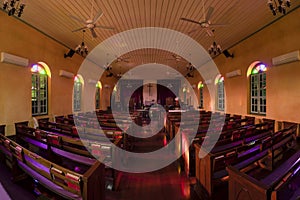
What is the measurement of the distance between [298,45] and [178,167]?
3962 millimetres

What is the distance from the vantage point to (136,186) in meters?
2.53

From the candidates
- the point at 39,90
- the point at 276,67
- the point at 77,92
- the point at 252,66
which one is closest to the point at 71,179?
the point at 39,90

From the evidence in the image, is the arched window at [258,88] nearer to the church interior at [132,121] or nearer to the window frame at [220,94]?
the church interior at [132,121]

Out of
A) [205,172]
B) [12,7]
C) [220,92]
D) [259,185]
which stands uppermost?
[12,7]

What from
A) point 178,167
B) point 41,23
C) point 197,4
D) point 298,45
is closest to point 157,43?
point 197,4

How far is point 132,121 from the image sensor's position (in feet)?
16.8

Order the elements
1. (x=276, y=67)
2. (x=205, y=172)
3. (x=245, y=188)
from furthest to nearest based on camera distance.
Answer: (x=276, y=67), (x=205, y=172), (x=245, y=188)

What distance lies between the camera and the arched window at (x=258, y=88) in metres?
5.06

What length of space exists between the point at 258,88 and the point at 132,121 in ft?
14.4

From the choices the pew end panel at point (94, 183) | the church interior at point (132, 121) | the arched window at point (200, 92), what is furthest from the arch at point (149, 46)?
the pew end panel at point (94, 183)

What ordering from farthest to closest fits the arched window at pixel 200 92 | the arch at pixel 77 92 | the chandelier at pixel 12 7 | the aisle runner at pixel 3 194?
the arched window at pixel 200 92 < the arch at pixel 77 92 < the chandelier at pixel 12 7 < the aisle runner at pixel 3 194

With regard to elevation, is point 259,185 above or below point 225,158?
above

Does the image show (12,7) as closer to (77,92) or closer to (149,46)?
(149,46)

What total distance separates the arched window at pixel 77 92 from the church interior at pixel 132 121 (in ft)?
0.16
